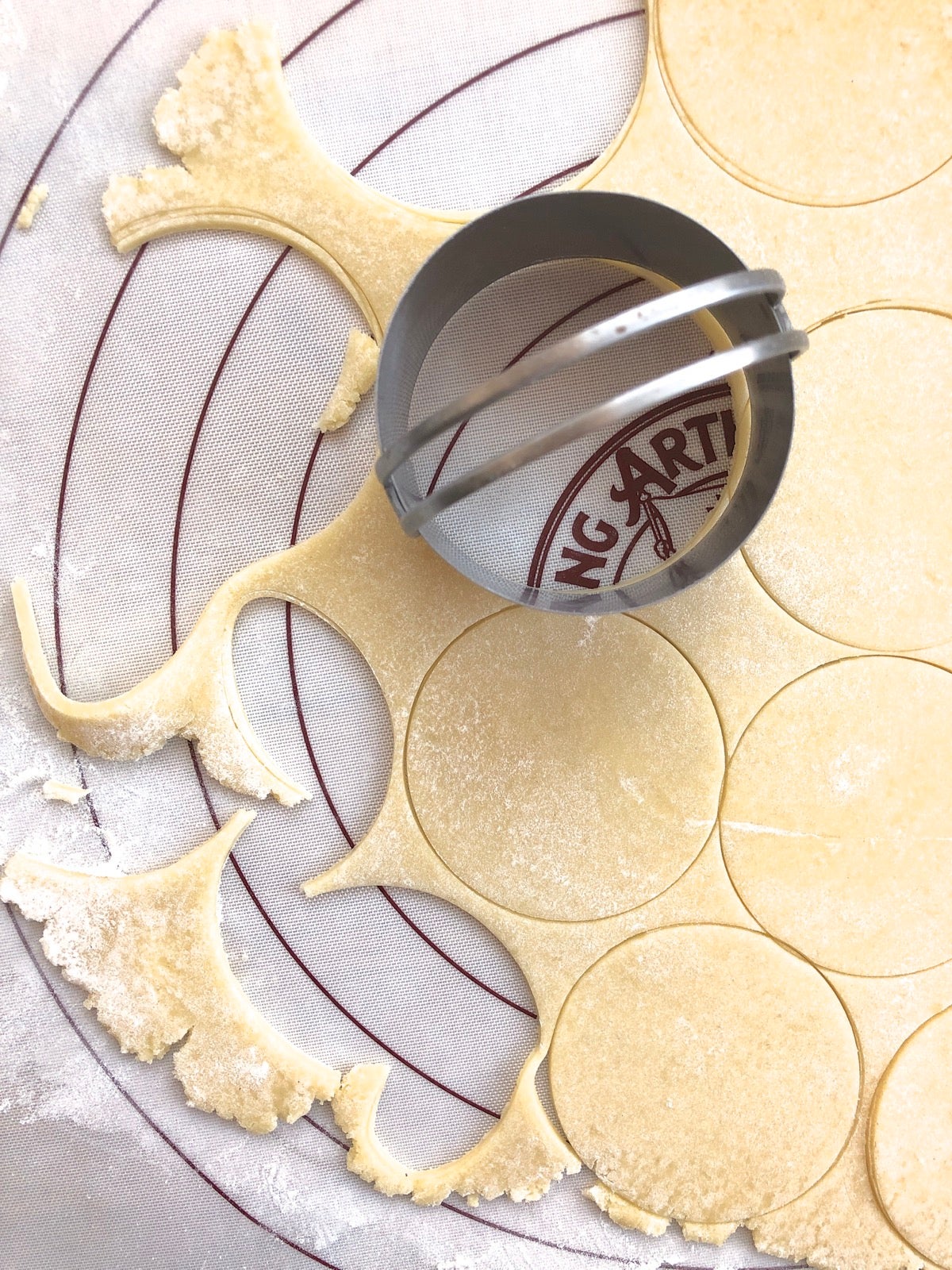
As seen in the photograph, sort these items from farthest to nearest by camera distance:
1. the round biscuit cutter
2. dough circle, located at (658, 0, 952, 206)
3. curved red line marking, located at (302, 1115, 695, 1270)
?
curved red line marking, located at (302, 1115, 695, 1270)
dough circle, located at (658, 0, 952, 206)
the round biscuit cutter

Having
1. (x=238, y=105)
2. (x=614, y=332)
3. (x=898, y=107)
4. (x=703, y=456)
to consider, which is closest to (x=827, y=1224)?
(x=703, y=456)

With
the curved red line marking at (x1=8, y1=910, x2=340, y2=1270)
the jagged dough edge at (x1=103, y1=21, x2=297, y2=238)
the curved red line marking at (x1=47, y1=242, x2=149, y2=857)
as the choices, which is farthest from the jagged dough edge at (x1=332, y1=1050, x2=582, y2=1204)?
the jagged dough edge at (x1=103, y1=21, x2=297, y2=238)

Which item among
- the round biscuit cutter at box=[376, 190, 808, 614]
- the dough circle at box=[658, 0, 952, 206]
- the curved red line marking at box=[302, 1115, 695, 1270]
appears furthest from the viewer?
the curved red line marking at box=[302, 1115, 695, 1270]

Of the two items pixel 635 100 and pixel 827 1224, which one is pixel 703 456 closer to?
pixel 635 100

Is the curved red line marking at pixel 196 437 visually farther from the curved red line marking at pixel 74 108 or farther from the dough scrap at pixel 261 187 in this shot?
the curved red line marking at pixel 74 108

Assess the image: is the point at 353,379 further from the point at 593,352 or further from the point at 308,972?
the point at 308,972

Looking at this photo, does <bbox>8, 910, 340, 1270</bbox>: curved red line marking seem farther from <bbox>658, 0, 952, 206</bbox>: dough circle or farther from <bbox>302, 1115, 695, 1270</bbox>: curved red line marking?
<bbox>658, 0, 952, 206</bbox>: dough circle

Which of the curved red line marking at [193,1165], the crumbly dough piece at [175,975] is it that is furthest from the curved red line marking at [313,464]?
the curved red line marking at [193,1165]
